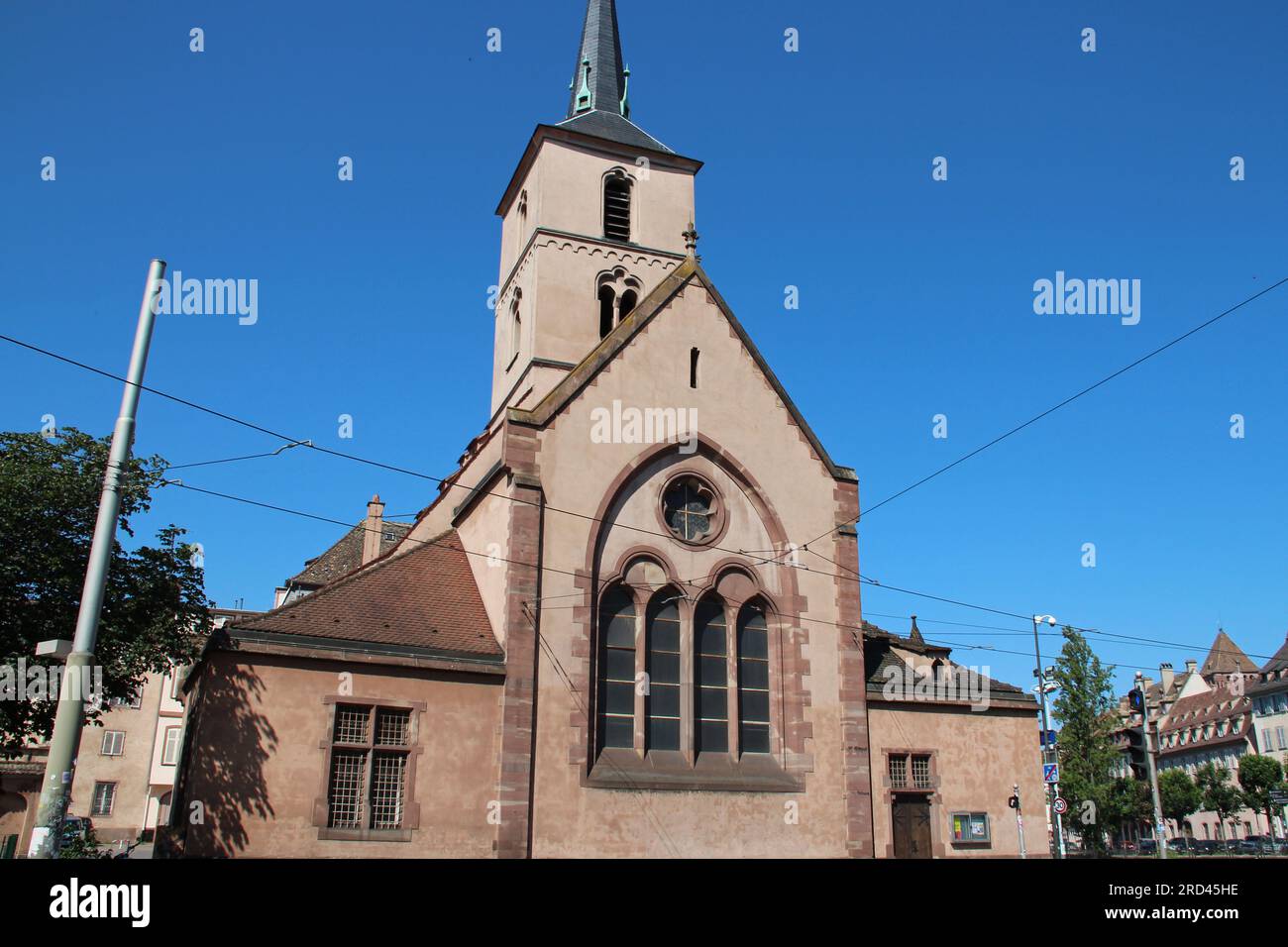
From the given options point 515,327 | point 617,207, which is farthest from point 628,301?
point 515,327

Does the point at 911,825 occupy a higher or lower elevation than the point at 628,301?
lower

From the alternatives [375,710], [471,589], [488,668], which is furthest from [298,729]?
[471,589]

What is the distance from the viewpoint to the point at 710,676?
24.2m

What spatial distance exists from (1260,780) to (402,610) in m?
73.7

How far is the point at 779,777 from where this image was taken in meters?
23.6

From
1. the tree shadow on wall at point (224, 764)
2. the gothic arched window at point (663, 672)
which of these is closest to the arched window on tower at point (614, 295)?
the gothic arched window at point (663, 672)

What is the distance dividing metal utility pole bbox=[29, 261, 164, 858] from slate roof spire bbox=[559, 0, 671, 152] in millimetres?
24678

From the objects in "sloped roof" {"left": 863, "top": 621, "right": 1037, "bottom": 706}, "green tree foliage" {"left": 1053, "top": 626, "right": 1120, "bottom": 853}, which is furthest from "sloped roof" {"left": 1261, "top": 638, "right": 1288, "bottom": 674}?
"sloped roof" {"left": 863, "top": 621, "right": 1037, "bottom": 706}

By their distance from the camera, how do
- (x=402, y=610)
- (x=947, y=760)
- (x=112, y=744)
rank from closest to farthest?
(x=402, y=610), (x=947, y=760), (x=112, y=744)

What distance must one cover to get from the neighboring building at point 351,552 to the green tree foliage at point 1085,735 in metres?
41.1

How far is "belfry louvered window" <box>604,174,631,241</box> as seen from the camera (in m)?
33.6

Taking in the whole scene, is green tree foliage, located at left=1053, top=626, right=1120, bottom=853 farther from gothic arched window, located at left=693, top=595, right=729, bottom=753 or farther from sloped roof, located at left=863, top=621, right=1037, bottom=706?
gothic arched window, located at left=693, top=595, right=729, bottom=753

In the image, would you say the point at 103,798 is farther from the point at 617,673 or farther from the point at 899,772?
the point at 899,772
